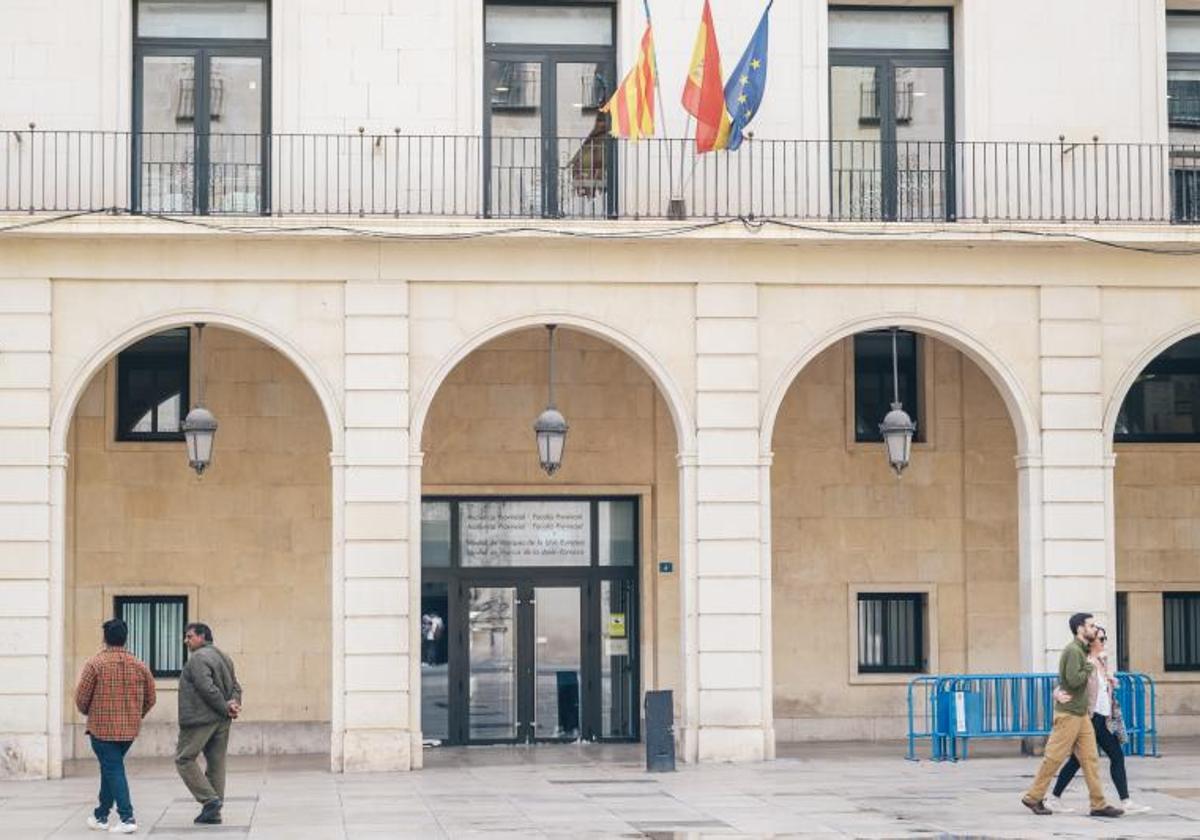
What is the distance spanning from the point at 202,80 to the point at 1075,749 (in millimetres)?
12380

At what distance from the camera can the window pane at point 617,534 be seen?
1047 inches

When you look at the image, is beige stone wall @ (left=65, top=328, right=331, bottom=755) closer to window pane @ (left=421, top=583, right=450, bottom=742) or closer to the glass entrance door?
window pane @ (left=421, top=583, right=450, bottom=742)

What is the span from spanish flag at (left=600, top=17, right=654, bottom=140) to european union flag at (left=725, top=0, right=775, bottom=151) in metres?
0.89

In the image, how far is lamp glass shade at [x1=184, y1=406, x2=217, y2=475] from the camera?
2347 cm

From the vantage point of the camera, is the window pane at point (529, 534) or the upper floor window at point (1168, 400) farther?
the upper floor window at point (1168, 400)

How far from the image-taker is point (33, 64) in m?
23.6

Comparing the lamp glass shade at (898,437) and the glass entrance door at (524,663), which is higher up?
the lamp glass shade at (898,437)

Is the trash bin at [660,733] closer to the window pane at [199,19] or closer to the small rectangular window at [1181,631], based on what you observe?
the small rectangular window at [1181,631]

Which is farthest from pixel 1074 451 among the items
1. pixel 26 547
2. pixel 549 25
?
pixel 26 547

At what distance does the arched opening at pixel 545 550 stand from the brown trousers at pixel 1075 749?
8.26m

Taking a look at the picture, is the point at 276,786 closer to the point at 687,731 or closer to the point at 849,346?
the point at 687,731

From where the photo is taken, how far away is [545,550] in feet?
87.1

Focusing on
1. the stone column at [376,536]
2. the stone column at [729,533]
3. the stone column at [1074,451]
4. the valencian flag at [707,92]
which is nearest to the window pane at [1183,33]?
the stone column at [1074,451]

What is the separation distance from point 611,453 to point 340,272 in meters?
4.69
